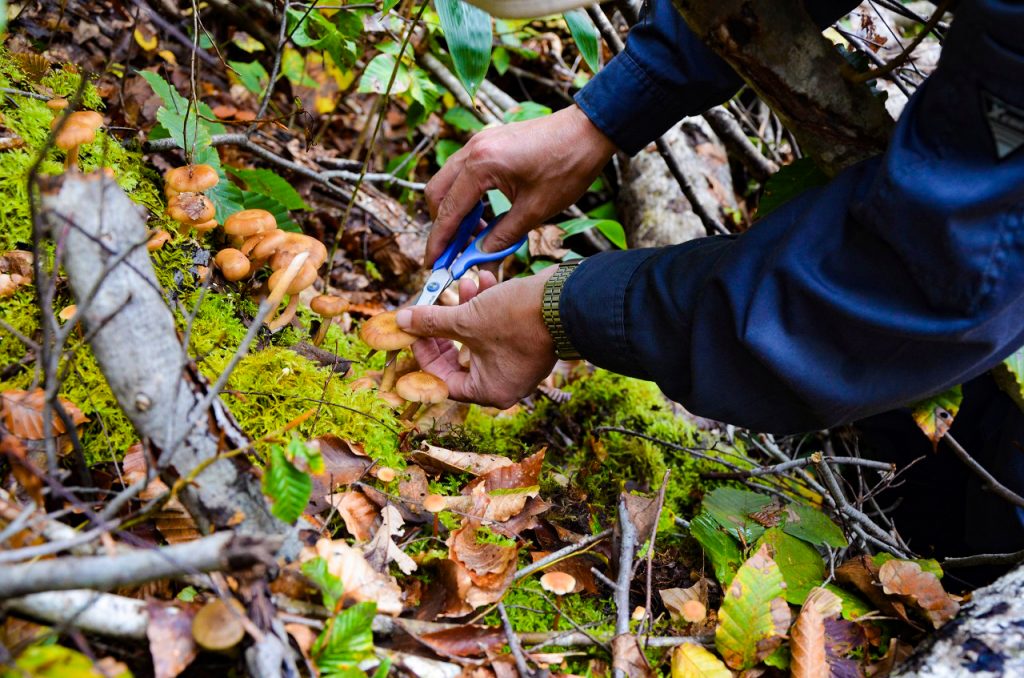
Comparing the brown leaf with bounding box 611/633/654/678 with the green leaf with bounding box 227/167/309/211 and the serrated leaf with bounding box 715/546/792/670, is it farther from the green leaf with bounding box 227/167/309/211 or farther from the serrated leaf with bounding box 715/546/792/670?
the green leaf with bounding box 227/167/309/211

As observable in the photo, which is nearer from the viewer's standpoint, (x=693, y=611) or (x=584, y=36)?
(x=693, y=611)

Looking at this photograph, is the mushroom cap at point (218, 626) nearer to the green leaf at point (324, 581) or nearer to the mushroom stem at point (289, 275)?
the green leaf at point (324, 581)

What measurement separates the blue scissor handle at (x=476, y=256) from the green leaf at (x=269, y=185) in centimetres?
97

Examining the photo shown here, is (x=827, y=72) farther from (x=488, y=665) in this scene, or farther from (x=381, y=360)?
(x=381, y=360)

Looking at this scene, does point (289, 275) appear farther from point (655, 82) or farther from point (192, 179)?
point (655, 82)

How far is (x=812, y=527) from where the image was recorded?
2486mm

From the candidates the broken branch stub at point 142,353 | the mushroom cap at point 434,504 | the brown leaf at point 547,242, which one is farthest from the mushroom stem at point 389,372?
the brown leaf at point 547,242

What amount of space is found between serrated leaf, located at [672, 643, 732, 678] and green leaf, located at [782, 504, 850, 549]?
0.72m

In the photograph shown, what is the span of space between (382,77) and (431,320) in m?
1.74

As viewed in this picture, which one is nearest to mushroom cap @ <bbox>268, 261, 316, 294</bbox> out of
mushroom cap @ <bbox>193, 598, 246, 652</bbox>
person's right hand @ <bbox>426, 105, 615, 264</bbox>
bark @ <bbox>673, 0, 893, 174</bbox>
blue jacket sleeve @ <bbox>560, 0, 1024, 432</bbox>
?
person's right hand @ <bbox>426, 105, 615, 264</bbox>

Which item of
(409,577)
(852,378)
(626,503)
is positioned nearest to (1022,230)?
(852,378)

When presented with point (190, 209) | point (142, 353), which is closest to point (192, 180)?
point (190, 209)

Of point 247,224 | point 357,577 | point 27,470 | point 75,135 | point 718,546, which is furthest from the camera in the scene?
point 247,224

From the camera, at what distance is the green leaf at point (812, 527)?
7.98 feet
